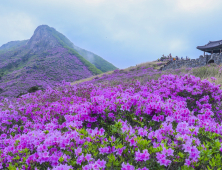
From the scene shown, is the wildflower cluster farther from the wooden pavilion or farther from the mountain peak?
the mountain peak

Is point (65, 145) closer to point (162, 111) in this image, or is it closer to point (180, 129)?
point (180, 129)

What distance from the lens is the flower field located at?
174 cm

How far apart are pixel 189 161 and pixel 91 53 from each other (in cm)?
7641

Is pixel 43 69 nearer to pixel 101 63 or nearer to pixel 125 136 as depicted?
pixel 101 63

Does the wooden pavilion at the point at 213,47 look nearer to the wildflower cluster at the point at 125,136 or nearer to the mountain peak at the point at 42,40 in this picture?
the wildflower cluster at the point at 125,136

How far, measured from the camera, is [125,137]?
212 cm

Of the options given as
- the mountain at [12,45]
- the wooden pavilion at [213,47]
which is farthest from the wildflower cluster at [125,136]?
the mountain at [12,45]

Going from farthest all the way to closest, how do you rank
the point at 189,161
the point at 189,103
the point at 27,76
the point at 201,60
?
the point at 27,76 < the point at 201,60 < the point at 189,103 < the point at 189,161

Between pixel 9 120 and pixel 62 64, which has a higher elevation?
pixel 62 64

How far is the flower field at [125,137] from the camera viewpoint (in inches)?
68.5

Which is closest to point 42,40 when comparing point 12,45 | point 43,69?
point 43,69

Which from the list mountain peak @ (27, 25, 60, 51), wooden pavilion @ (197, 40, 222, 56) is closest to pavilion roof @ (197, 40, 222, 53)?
wooden pavilion @ (197, 40, 222, 56)

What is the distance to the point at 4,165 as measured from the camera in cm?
235

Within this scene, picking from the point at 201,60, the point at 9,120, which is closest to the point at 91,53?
the point at 201,60
